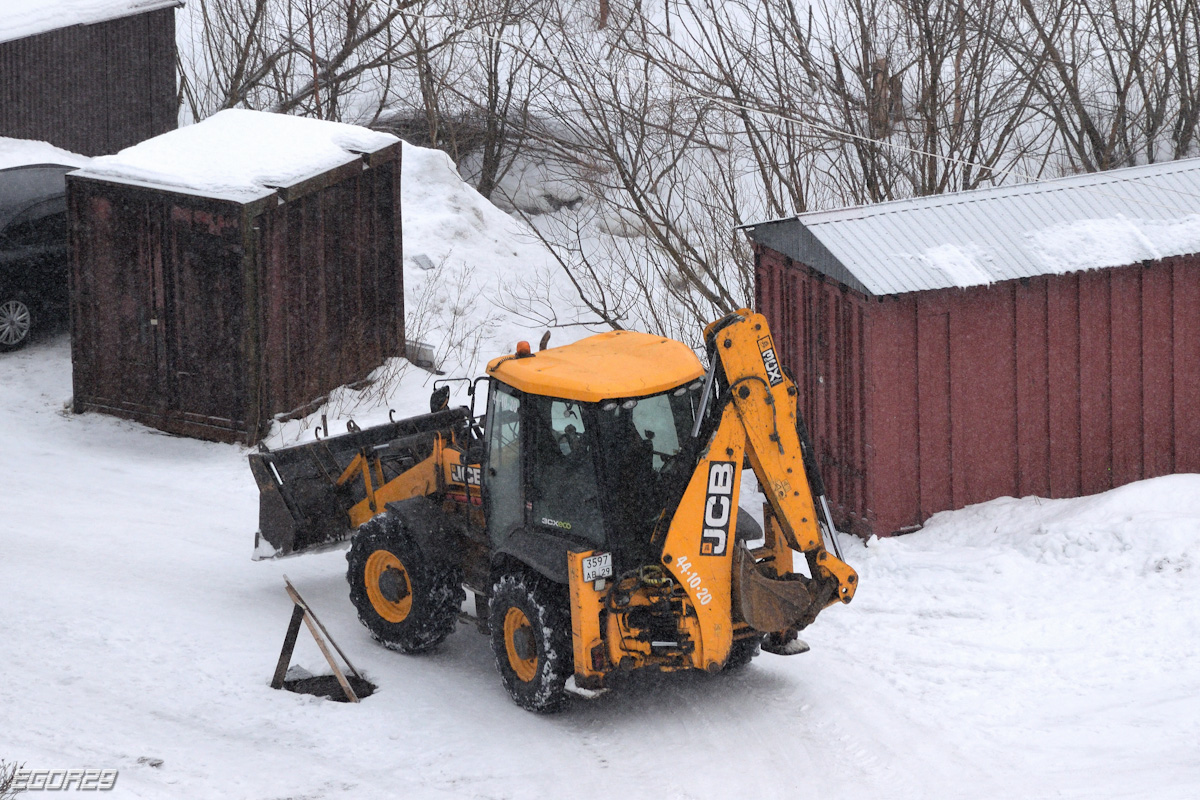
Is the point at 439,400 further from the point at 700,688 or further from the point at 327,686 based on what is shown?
the point at 700,688

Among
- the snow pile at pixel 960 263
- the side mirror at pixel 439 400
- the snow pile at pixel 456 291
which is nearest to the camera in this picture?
the side mirror at pixel 439 400

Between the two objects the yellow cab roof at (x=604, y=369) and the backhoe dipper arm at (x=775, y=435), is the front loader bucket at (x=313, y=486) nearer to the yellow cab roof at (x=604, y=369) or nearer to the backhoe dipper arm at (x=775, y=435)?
the yellow cab roof at (x=604, y=369)

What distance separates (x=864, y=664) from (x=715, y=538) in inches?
70.8

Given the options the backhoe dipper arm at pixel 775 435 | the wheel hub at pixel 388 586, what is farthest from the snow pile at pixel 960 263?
the wheel hub at pixel 388 586

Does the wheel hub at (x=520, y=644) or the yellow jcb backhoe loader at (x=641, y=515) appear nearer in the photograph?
the yellow jcb backhoe loader at (x=641, y=515)

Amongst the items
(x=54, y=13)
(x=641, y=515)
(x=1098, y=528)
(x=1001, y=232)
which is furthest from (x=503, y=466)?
(x=54, y=13)

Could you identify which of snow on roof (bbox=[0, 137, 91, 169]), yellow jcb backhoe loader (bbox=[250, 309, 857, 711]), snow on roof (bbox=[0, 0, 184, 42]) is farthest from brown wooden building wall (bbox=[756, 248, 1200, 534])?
snow on roof (bbox=[0, 0, 184, 42])

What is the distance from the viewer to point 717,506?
6980mm

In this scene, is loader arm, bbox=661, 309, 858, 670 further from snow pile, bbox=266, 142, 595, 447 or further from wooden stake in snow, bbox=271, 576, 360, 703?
snow pile, bbox=266, 142, 595, 447

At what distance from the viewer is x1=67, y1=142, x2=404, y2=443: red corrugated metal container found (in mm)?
13086

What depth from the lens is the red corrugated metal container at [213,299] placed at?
42.9ft

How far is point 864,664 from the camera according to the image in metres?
8.17

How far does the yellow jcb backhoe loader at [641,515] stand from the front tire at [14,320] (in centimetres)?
905

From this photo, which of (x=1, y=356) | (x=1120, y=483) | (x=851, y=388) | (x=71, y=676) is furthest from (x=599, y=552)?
(x=1, y=356)
